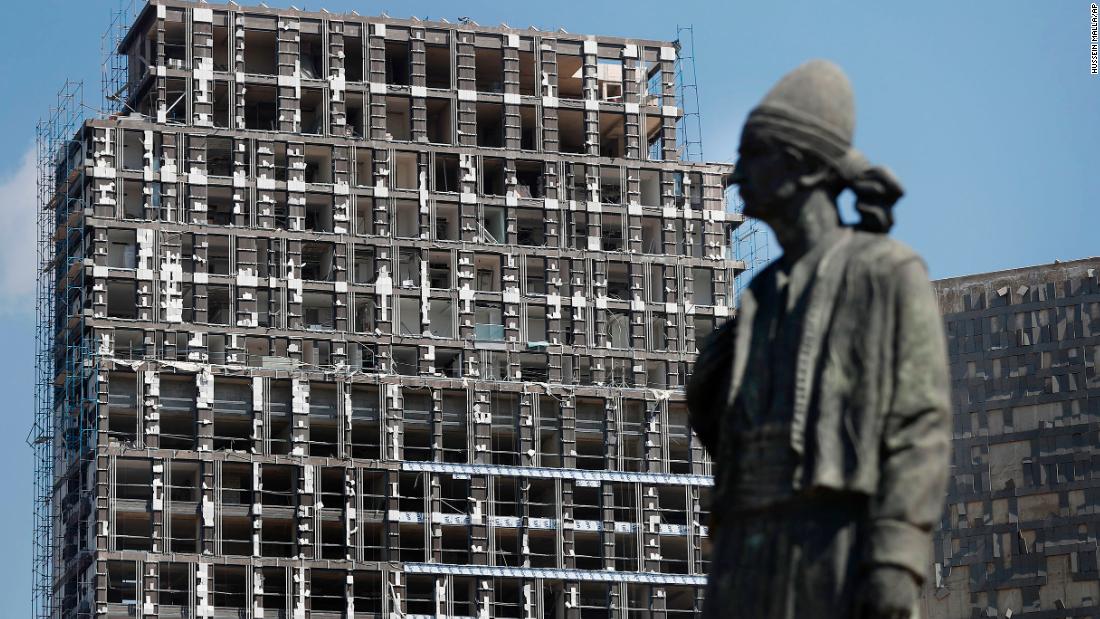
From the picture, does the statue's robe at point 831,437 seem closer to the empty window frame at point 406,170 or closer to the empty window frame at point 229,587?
the empty window frame at point 229,587

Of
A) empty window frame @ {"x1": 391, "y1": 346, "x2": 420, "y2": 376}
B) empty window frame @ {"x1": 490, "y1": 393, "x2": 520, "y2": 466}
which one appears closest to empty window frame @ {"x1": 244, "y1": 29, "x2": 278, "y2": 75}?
empty window frame @ {"x1": 391, "y1": 346, "x2": 420, "y2": 376}

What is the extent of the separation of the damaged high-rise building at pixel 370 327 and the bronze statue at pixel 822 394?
113m

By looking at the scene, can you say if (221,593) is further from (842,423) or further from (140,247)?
(842,423)

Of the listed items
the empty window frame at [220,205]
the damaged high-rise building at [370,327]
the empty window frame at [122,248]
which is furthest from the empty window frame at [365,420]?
the empty window frame at [122,248]

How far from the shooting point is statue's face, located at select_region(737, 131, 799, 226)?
1627cm

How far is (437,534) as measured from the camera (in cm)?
13412

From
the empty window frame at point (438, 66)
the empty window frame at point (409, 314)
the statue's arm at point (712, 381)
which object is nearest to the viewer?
the statue's arm at point (712, 381)

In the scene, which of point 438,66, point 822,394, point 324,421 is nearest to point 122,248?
point 324,421

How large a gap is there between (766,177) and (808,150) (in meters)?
0.32

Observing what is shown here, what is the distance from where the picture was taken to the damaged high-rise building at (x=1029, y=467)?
160500 millimetres

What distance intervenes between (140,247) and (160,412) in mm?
8928

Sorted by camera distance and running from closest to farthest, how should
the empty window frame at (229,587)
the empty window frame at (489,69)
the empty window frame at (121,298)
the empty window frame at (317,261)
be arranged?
1. the empty window frame at (229,587)
2. the empty window frame at (121,298)
3. the empty window frame at (317,261)
4. the empty window frame at (489,69)

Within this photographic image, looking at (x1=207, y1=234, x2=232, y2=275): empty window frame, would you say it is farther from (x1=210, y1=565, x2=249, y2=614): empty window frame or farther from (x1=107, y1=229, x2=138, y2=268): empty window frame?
(x1=210, y1=565, x2=249, y2=614): empty window frame

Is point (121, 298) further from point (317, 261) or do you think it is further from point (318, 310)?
point (317, 261)
